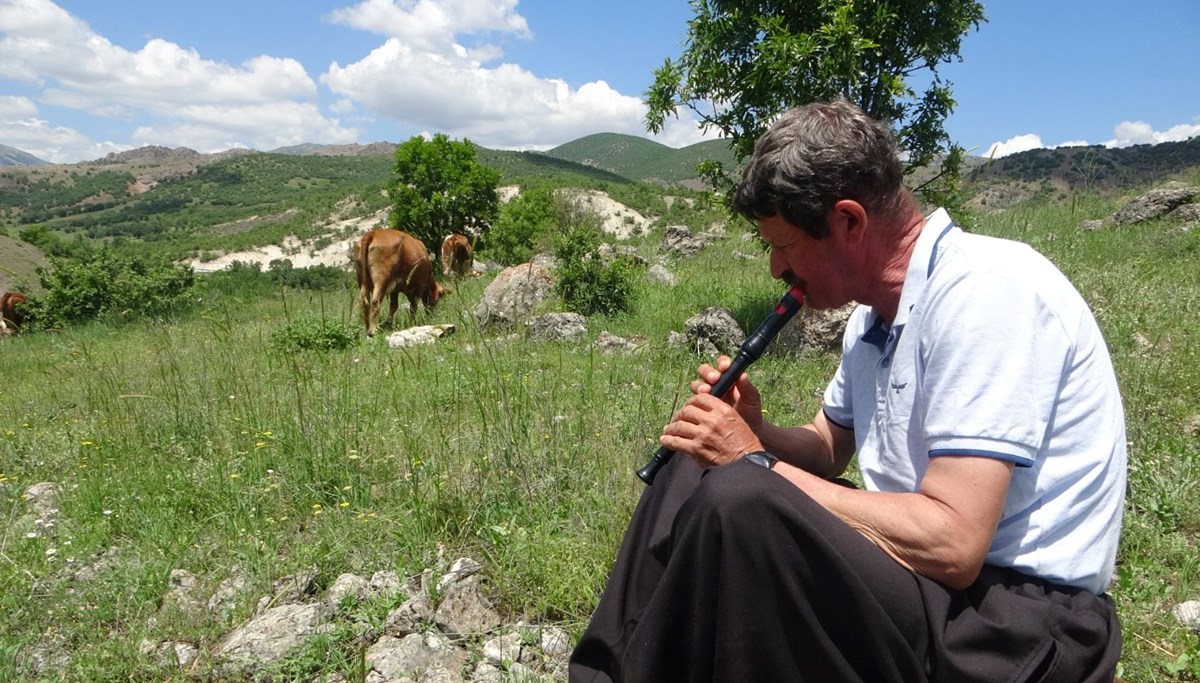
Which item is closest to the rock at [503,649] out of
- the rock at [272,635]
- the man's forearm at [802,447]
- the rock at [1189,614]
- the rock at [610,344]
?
the rock at [272,635]

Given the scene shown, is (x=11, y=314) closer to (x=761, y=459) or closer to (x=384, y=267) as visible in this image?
(x=384, y=267)

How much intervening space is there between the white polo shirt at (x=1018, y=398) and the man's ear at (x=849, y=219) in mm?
158

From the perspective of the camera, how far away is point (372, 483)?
141 inches

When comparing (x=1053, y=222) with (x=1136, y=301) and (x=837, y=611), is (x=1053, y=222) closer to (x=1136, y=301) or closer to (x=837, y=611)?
(x=1136, y=301)

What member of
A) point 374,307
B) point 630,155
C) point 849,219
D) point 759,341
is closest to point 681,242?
point 374,307

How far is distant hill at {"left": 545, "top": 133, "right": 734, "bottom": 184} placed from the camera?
124875 mm

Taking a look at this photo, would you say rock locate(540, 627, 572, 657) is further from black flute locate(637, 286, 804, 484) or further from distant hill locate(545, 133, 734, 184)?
distant hill locate(545, 133, 734, 184)

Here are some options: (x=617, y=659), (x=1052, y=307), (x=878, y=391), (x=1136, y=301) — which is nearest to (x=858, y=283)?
(x=878, y=391)

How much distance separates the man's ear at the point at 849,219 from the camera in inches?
71.3

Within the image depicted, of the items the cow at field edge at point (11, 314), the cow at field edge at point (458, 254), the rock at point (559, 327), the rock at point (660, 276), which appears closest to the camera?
the rock at point (559, 327)

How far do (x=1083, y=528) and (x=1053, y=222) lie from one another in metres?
9.55

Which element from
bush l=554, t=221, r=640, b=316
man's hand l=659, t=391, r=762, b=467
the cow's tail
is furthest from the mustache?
the cow's tail

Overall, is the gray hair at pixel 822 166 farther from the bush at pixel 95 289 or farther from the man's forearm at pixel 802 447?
the bush at pixel 95 289

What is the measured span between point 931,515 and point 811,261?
2.35 feet
